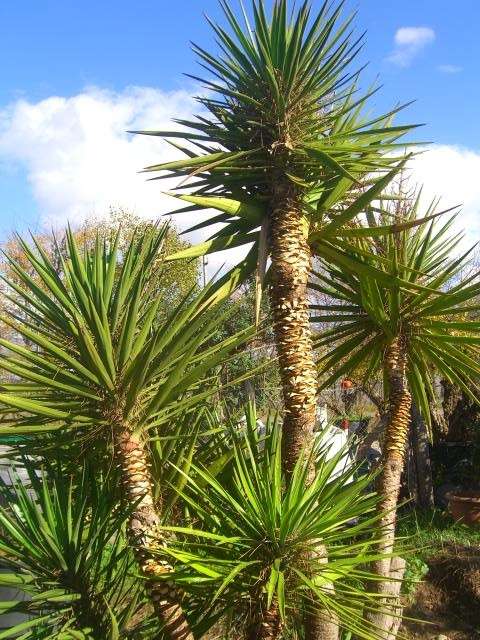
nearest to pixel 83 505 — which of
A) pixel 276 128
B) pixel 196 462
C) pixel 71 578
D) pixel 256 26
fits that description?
pixel 71 578

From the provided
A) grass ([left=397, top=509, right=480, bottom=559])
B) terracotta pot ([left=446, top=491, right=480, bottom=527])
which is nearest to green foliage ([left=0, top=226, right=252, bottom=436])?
grass ([left=397, top=509, right=480, bottom=559])

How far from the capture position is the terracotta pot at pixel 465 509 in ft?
32.9

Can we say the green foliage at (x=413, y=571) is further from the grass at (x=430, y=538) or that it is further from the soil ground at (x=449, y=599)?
the soil ground at (x=449, y=599)

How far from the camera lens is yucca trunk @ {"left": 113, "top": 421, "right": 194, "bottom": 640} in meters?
2.47

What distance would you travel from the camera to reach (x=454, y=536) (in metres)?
9.43

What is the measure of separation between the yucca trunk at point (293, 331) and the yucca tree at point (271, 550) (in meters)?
0.18

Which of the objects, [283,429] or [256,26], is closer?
[283,429]

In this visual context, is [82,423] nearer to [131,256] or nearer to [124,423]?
[124,423]

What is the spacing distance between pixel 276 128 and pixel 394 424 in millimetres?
1877

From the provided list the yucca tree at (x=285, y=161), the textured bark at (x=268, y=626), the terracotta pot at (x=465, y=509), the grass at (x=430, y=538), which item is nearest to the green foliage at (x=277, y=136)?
the yucca tree at (x=285, y=161)

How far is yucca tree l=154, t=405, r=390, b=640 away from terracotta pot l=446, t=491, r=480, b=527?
8.26 metres

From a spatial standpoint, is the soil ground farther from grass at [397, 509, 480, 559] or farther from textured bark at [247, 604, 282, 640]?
textured bark at [247, 604, 282, 640]

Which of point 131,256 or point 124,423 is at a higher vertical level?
point 131,256

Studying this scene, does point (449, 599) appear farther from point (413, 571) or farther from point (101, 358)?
point (101, 358)
